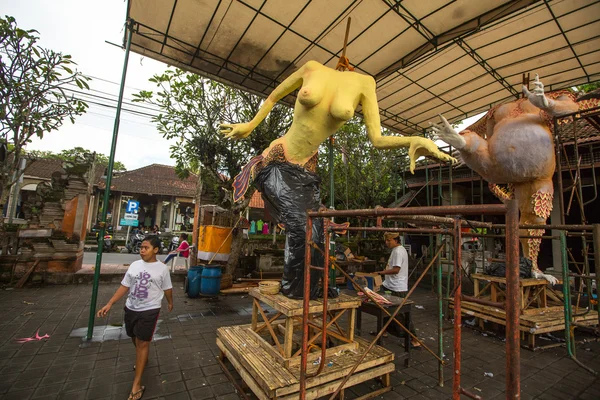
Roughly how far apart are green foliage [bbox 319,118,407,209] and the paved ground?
6.45 metres

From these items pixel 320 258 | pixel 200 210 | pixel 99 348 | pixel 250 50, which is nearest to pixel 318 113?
pixel 320 258

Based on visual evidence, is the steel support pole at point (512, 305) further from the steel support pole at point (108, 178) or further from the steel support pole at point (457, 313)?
the steel support pole at point (108, 178)

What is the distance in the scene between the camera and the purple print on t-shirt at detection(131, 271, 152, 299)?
2.76 metres

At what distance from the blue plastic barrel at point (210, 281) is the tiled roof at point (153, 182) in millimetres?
14655

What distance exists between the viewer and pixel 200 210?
8398 mm

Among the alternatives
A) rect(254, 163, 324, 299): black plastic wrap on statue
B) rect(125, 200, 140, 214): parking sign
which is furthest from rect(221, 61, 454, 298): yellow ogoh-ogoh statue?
rect(125, 200, 140, 214): parking sign

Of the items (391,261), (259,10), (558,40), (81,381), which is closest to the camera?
(81,381)

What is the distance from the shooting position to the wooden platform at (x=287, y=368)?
2.15 meters

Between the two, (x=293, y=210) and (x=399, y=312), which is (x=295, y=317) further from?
(x=399, y=312)

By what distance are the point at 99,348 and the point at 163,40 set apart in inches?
164

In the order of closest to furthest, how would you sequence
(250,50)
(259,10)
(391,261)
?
(259,10), (250,50), (391,261)

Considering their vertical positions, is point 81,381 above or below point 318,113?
below

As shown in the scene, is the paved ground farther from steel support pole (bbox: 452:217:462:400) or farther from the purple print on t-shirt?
steel support pole (bbox: 452:217:462:400)

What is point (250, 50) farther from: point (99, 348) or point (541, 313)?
point (541, 313)
